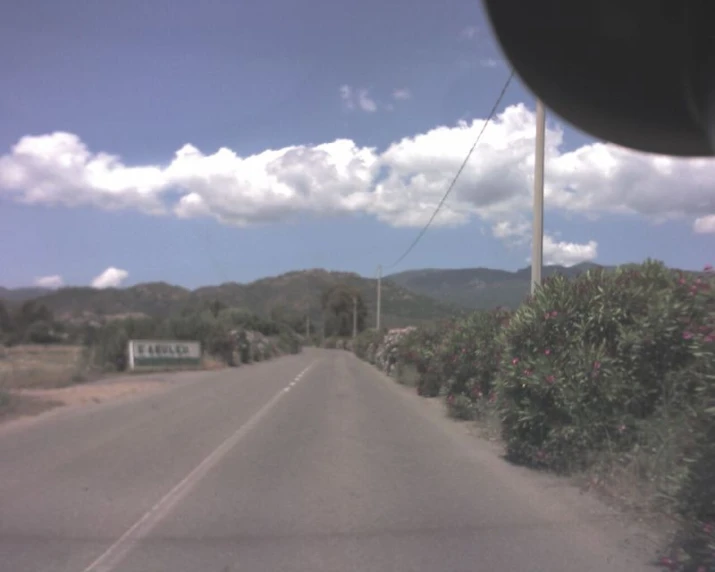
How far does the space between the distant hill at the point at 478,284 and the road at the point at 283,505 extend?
3261mm

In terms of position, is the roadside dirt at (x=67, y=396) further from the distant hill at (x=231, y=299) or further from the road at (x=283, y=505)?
the distant hill at (x=231, y=299)

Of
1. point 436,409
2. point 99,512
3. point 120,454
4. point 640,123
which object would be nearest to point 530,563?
point 640,123

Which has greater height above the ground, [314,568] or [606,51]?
[606,51]

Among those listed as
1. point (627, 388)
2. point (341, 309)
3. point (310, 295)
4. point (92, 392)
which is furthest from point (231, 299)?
point (627, 388)

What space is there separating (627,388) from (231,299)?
5435 inches

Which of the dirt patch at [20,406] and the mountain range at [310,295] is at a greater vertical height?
the mountain range at [310,295]

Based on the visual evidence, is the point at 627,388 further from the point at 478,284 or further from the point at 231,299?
the point at 231,299

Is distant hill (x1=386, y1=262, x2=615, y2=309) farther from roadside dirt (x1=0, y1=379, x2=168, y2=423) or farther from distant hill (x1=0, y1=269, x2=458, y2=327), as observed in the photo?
roadside dirt (x1=0, y1=379, x2=168, y2=423)

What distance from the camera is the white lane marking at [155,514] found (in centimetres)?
652

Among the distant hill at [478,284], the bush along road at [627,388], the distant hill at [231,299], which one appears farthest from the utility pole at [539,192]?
the distant hill at [231,299]

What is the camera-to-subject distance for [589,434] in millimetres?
9828

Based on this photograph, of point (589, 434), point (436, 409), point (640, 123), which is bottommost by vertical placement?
point (436, 409)

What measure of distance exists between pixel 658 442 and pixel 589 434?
1.49m

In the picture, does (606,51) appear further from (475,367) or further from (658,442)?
(475,367)
